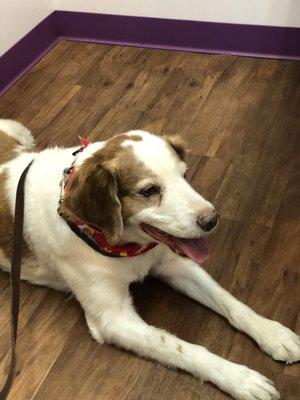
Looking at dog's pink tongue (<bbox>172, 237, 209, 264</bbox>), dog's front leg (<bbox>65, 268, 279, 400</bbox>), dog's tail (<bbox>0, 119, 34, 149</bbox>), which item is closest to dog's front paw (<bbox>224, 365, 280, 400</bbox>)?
dog's front leg (<bbox>65, 268, 279, 400</bbox>)

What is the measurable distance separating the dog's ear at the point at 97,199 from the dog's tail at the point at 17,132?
2.71 ft

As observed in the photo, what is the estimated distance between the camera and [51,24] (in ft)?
12.1

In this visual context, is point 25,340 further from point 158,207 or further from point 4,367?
point 158,207

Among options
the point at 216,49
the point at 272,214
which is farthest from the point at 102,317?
the point at 216,49

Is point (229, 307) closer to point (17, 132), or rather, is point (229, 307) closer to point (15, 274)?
point (15, 274)

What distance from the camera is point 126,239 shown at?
170 centimetres

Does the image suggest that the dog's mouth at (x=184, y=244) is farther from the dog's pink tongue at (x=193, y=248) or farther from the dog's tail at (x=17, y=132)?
the dog's tail at (x=17, y=132)

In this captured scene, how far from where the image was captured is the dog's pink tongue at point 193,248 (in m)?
1.64

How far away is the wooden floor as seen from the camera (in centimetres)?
180

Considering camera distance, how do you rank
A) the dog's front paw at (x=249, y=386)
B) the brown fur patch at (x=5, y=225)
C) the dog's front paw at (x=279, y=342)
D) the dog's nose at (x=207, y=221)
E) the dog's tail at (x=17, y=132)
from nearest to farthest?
the dog's nose at (x=207, y=221) → the dog's front paw at (x=249, y=386) → the dog's front paw at (x=279, y=342) → the brown fur patch at (x=5, y=225) → the dog's tail at (x=17, y=132)

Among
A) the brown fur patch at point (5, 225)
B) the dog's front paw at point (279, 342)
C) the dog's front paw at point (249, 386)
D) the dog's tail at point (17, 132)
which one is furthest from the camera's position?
the dog's tail at point (17, 132)

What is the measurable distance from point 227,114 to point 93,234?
142 centimetres

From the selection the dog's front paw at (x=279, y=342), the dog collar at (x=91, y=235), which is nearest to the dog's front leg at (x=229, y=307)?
the dog's front paw at (x=279, y=342)

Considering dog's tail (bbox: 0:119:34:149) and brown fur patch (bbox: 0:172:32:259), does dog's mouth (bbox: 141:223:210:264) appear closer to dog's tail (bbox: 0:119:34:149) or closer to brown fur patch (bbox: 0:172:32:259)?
brown fur patch (bbox: 0:172:32:259)
